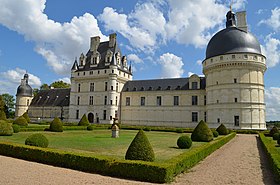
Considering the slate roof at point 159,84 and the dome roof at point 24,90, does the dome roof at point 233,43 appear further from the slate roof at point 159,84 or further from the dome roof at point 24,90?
the dome roof at point 24,90

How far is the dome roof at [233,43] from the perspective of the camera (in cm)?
3307

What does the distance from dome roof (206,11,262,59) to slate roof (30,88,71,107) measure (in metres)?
32.0

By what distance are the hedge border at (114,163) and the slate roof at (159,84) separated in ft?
98.0

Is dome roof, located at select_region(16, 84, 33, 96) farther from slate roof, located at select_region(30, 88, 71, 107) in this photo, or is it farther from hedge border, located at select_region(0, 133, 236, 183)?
hedge border, located at select_region(0, 133, 236, 183)

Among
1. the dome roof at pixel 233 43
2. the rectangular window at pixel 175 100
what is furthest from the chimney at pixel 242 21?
the rectangular window at pixel 175 100

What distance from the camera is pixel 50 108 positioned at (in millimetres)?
51719

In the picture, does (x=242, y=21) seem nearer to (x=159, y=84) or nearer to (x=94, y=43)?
(x=159, y=84)

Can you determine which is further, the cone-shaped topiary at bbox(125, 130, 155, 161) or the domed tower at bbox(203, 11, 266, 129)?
the domed tower at bbox(203, 11, 266, 129)

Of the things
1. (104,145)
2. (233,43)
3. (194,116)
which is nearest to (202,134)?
(104,145)

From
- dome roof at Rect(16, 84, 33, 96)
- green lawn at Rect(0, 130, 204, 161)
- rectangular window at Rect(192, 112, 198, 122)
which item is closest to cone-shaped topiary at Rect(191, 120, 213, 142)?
green lawn at Rect(0, 130, 204, 161)

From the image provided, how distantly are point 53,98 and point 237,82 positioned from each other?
129 feet

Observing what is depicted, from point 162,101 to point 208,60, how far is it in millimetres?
10880

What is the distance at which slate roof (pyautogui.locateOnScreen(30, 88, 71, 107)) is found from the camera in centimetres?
5088

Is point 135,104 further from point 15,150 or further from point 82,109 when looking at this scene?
point 15,150
